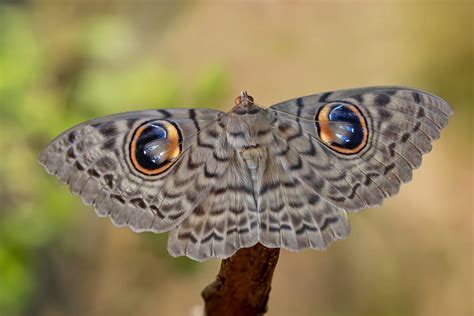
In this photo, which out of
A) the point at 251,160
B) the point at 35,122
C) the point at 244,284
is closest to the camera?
the point at 244,284

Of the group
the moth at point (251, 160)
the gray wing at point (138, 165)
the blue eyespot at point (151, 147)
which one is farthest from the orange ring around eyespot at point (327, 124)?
the blue eyespot at point (151, 147)

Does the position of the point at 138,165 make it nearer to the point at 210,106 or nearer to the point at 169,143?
the point at 169,143

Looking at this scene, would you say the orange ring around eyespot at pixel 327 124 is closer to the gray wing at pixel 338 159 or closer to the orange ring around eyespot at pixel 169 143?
the gray wing at pixel 338 159

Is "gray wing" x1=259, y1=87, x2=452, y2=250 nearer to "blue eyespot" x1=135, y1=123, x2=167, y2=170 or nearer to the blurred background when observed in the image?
"blue eyespot" x1=135, y1=123, x2=167, y2=170

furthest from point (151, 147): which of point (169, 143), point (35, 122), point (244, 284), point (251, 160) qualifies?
point (35, 122)

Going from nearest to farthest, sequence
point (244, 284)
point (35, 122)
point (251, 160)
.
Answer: point (244, 284)
point (251, 160)
point (35, 122)

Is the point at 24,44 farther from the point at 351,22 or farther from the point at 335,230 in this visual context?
the point at 351,22
